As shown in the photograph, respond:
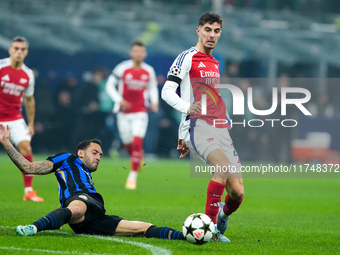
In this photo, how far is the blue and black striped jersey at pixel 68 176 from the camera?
23.4 feet

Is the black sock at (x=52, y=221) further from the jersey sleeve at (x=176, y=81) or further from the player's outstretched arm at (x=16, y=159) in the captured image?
the jersey sleeve at (x=176, y=81)

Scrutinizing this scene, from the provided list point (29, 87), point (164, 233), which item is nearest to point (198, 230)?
point (164, 233)

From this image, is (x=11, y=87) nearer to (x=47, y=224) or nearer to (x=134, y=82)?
(x=134, y=82)

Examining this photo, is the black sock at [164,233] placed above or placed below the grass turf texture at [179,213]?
above

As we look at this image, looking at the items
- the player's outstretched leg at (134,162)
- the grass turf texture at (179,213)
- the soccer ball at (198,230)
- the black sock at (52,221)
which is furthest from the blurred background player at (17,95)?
the soccer ball at (198,230)

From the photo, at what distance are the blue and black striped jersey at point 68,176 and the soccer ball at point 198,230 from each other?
4.08 feet

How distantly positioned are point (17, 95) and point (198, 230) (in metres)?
5.76

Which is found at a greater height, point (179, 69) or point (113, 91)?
point (179, 69)

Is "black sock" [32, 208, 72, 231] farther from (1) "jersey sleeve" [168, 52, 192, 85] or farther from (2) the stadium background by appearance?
(2) the stadium background

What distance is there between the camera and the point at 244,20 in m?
24.5

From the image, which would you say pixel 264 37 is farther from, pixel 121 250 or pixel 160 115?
pixel 121 250

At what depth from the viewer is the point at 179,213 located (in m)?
9.91

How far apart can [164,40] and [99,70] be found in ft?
11.9

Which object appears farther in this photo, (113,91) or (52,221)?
(113,91)
